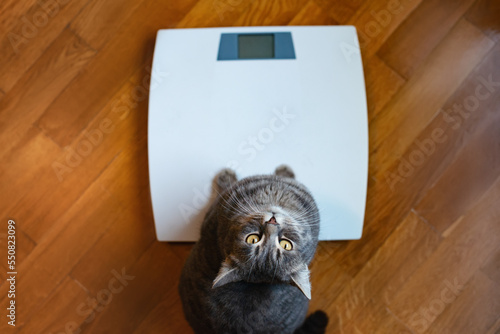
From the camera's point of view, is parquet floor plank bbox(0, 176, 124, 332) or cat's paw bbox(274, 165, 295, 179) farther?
parquet floor plank bbox(0, 176, 124, 332)

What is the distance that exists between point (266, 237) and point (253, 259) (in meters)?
0.05

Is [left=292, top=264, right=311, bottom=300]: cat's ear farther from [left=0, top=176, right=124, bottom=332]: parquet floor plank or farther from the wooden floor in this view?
[left=0, top=176, right=124, bottom=332]: parquet floor plank

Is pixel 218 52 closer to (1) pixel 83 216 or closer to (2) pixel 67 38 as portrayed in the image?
(2) pixel 67 38

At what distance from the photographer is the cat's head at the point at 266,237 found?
750 mm

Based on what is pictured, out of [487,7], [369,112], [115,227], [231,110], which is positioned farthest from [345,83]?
[115,227]

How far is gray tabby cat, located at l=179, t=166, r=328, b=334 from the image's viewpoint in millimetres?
754

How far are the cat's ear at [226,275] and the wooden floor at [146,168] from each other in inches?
18.1

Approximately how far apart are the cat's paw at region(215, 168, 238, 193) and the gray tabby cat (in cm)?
1

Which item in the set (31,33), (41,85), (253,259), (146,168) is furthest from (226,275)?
(31,33)

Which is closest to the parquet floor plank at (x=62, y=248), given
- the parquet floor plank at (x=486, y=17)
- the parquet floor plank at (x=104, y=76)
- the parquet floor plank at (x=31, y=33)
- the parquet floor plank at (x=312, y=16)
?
the parquet floor plank at (x=104, y=76)

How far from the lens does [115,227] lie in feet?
3.86

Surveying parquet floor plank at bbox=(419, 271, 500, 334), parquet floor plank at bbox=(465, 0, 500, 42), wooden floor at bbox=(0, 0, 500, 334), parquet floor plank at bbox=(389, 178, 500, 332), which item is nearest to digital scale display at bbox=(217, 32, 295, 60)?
wooden floor at bbox=(0, 0, 500, 334)

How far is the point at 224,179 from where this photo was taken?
40.1 inches

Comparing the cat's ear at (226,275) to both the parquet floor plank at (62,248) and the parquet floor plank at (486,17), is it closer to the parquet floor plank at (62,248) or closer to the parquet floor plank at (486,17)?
the parquet floor plank at (62,248)
